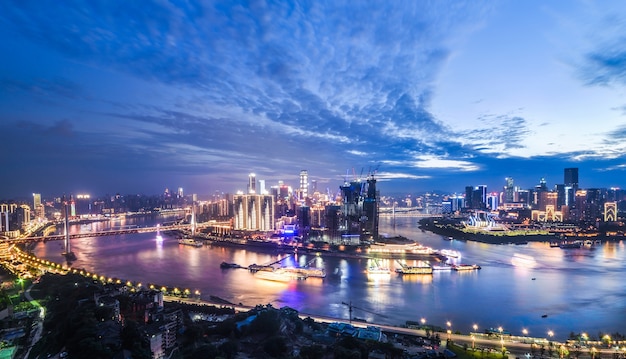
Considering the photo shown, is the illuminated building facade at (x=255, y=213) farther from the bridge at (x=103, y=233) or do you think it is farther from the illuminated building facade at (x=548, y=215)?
the illuminated building facade at (x=548, y=215)

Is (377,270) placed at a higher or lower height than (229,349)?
lower

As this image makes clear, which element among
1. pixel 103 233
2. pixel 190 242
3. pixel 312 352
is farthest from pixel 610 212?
pixel 103 233

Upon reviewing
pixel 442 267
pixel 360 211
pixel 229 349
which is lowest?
pixel 442 267

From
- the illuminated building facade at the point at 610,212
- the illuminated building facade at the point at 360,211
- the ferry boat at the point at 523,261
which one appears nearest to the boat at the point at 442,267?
the ferry boat at the point at 523,261

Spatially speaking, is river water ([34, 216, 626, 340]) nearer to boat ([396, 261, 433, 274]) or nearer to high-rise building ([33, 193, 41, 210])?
boat ([396, 261, 433, 274])

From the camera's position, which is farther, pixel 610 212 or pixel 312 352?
pixel 610 212

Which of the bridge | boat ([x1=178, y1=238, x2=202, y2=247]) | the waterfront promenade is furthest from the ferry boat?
the bridge

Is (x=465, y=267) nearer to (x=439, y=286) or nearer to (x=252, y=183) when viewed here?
(x=439, y=286)

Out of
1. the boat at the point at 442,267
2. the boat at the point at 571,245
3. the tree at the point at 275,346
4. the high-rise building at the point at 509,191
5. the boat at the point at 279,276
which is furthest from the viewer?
the high-rise building at the point at 509,191
